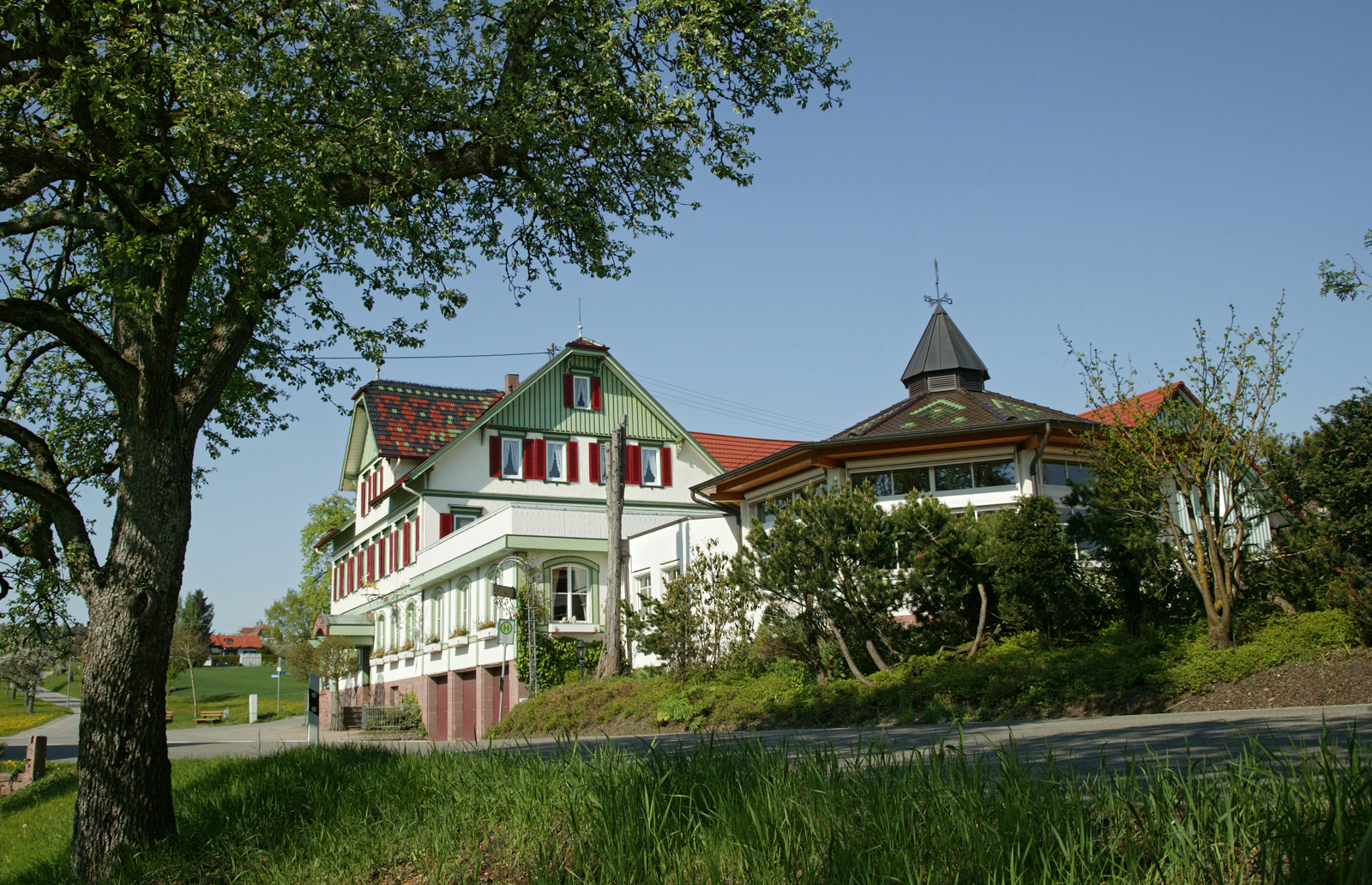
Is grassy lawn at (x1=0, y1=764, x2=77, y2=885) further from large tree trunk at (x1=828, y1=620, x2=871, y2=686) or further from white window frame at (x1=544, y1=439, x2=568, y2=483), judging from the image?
white window frame at (x1=544, y1=439, x2=568, y2=483)

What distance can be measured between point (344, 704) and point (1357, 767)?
147 feet

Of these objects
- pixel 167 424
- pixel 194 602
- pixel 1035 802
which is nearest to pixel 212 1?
pixel 167 424

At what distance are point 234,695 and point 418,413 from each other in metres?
55.1

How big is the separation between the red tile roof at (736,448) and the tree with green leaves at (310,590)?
83.1 ft

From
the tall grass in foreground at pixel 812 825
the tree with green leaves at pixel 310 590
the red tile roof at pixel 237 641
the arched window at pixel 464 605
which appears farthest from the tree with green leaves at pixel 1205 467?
the red tile roof at pixel 237 641

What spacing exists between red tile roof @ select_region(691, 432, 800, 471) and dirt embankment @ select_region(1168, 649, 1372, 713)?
89.9 ft

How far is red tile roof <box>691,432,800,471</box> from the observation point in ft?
132

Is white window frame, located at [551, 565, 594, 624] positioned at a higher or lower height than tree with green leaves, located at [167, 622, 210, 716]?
higher

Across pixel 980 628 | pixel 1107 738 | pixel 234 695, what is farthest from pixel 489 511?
pixel 234 695

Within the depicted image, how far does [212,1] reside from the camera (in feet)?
28.8

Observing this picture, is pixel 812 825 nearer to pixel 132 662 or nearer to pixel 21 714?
pixel 132 662

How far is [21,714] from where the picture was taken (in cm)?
A: 6900

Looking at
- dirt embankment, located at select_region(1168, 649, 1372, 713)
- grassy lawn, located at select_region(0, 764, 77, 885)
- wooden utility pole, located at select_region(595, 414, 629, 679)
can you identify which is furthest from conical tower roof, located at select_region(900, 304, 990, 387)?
grassy lawn, located at select_region(0, 764, 77, 885)

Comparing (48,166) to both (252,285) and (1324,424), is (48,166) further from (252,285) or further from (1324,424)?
(1324,424)
